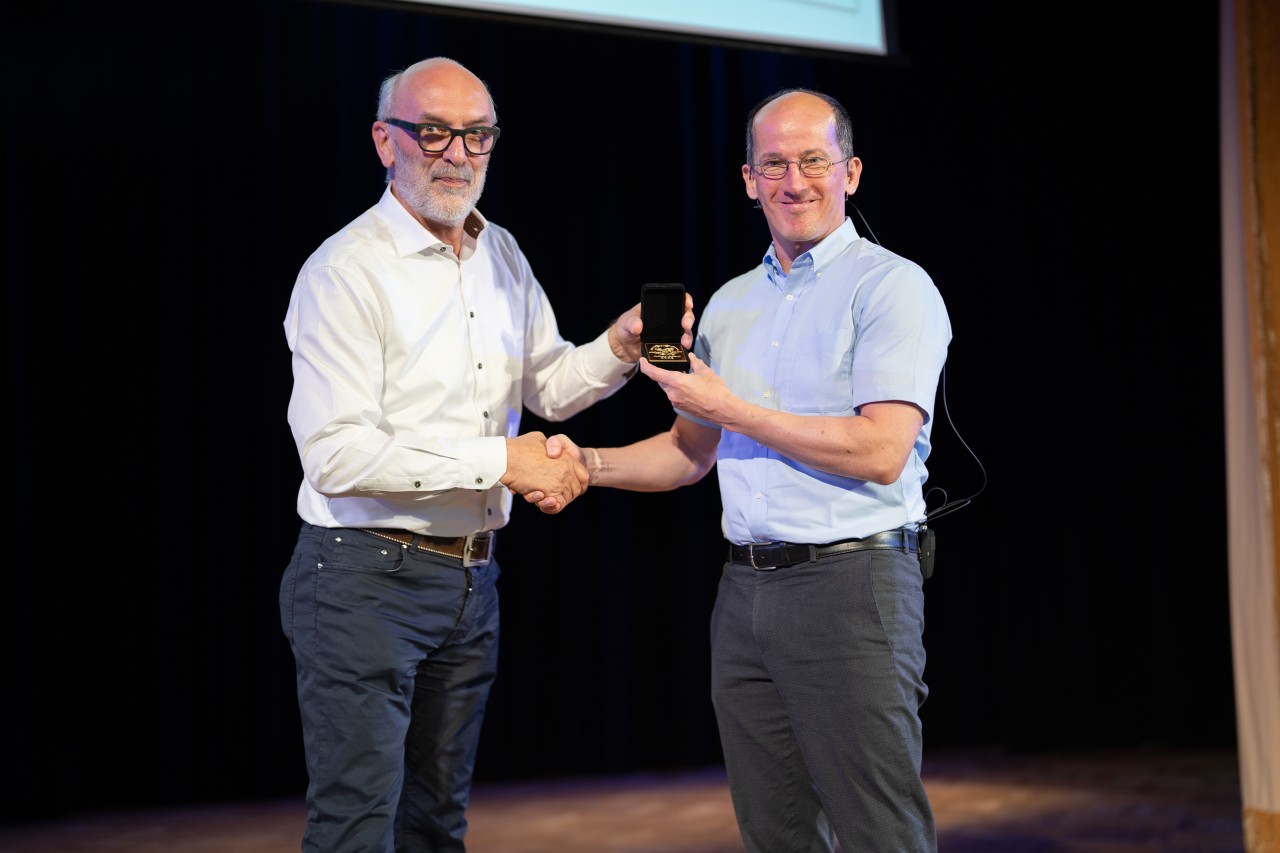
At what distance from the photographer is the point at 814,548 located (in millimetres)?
2068

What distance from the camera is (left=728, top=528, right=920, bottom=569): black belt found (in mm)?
2064

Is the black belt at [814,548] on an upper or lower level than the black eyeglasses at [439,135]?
lower

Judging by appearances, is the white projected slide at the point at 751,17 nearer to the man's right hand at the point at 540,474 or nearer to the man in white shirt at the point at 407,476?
the man in white shirt at the point at 407,476

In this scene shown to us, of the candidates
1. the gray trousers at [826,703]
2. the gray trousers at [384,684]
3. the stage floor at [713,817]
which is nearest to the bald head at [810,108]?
the gray trousers at [826,703]

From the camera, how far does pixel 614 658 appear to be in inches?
193

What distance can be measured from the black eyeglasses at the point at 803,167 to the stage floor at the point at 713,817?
240 centimetres

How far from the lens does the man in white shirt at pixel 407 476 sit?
215cm

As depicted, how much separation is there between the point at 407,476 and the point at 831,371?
2.50ft

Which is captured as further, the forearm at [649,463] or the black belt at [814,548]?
the forearm at [649,463]

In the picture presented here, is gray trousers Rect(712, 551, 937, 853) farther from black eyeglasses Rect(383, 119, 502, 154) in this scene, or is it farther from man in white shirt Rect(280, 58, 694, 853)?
black eyeglasses Rect(383, 119, 502, 154)

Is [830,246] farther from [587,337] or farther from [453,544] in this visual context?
[587,337]

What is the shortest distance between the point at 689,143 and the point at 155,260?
216 centimetres

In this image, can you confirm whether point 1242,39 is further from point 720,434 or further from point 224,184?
point 224,184

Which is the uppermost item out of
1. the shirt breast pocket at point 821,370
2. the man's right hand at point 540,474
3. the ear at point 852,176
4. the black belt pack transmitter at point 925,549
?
the ear at point 852,176
